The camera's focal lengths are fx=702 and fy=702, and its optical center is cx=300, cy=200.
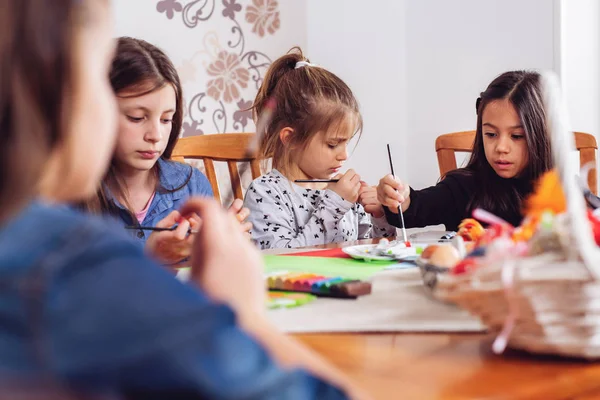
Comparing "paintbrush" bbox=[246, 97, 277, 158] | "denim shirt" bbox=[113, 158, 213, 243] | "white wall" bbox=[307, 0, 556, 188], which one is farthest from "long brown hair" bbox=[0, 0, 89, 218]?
"white wall" bbox=[307, 0, 556, 188]

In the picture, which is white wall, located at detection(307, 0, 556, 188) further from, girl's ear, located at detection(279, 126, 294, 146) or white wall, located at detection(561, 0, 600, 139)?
girl's ear, located at detection(279, 126, 294, 146)

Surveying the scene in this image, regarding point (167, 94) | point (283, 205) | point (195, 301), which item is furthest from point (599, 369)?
point (283, 205)

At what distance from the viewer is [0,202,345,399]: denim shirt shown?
0.30m

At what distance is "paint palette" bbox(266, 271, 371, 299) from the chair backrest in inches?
46.0

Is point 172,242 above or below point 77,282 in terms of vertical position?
below

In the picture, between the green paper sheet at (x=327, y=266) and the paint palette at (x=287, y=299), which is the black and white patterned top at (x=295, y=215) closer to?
the green paper sheet at (x=327, y=266)

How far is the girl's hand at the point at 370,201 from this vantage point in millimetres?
1966

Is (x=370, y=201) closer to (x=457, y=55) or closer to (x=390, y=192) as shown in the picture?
(x=390, y=192)

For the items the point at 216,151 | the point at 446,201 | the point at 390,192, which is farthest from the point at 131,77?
the point at 446,201

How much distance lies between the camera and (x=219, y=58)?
2.88m

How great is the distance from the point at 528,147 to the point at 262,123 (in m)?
0.81

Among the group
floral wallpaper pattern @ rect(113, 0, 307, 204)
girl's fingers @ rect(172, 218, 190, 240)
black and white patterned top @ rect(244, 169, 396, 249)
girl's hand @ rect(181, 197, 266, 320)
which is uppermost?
floral wallpaper pattern @ rect(113, 0, 307, 204)

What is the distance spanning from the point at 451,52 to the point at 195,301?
3.08 m

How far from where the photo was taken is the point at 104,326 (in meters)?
0.31
